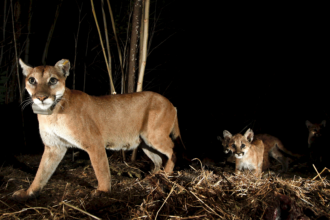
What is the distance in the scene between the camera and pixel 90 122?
3.56 m

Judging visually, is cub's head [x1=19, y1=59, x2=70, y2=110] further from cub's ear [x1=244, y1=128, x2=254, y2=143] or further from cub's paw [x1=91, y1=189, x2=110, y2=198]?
cub's ear [x1=244, y1=128, x2=254, y2=143]

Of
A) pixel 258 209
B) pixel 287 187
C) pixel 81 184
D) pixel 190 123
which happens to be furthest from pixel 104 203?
pixel 190 123

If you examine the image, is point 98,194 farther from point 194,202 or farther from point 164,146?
point 164,146

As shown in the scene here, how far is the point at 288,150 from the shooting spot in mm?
5332

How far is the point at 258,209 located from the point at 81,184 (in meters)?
2.45

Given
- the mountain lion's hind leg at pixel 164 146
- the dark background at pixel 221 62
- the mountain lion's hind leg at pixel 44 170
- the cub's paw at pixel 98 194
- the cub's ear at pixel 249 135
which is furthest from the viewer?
the dark background at pixel 221 62

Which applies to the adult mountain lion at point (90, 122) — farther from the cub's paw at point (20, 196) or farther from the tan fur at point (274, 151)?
the tan fur at point (274, 151)

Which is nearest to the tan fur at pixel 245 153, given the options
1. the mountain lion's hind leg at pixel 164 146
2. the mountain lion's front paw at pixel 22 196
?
the mountain lion's hind leg at pixel 164 146

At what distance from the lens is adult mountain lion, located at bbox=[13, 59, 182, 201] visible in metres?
3.26

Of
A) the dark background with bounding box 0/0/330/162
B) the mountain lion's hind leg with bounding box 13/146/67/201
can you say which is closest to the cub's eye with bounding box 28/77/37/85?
the mountain lion's hind leg with bounding box 13/146/67/201

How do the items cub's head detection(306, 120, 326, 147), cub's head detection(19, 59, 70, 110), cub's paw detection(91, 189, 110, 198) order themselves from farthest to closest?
cub's head detection(306, 120, 326, 147) < cub's paw detection(91, 189, 110, 198) < cub's head detection(19, 59, 70, 110)

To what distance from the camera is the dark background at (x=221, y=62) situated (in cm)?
619

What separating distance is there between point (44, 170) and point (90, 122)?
0.81m

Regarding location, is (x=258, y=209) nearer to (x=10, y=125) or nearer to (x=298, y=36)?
(x=298, y=36)
